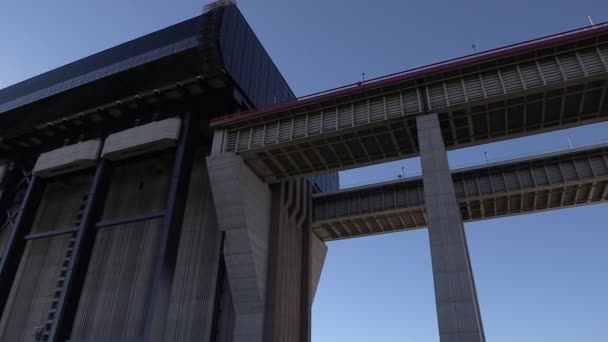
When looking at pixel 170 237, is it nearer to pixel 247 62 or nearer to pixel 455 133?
pixel 247 62

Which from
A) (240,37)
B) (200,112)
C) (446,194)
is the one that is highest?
(240,37)

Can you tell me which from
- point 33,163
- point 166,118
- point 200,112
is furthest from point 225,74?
point 33,163

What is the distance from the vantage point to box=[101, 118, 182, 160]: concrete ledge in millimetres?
33062

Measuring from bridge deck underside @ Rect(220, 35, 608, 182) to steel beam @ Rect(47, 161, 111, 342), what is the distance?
39.2ft

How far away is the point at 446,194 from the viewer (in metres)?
22.9

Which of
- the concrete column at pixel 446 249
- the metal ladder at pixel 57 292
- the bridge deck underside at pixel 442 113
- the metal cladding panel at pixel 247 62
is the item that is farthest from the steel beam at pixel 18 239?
the concrete column at pixel 446 249

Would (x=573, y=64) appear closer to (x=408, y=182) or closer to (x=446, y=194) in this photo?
(x=446, y=194)

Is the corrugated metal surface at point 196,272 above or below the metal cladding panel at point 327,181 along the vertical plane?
below

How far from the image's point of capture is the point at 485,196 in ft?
115

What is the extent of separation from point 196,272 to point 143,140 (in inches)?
425

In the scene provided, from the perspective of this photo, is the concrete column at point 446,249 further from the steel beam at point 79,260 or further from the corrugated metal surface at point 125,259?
the steel beam at point 79,260

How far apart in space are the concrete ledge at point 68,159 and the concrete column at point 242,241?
12364 mm

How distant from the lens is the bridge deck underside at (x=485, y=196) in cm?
3334

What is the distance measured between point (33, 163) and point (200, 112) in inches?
811
